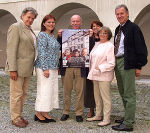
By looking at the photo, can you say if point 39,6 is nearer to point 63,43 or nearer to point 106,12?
point 106,12

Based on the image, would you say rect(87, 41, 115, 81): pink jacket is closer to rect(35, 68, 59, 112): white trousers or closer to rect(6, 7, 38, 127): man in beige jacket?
rect(35, 68, 59, 112): white trousers

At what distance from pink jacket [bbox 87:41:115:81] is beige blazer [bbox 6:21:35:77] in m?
0.95

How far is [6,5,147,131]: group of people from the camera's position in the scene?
12.7 feet

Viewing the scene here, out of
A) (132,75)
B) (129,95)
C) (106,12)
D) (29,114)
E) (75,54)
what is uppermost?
(106,12)

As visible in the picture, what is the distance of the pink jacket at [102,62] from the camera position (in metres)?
4.00

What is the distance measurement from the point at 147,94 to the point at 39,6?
221 inches

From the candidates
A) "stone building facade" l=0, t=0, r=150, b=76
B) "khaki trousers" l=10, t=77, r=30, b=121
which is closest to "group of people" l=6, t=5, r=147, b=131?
"khaki trousers" l=10, t=77, r=30, b=121

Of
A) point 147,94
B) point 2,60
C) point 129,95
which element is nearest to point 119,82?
point 129,95

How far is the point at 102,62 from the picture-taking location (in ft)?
13.4

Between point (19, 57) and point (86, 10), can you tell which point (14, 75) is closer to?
point (19, 57)

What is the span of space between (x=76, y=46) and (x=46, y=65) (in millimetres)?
584

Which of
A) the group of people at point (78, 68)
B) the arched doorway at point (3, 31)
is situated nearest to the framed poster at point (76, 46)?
the group of people at point (78, 68)

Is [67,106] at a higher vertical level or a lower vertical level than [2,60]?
lower

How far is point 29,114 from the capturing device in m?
4.78
